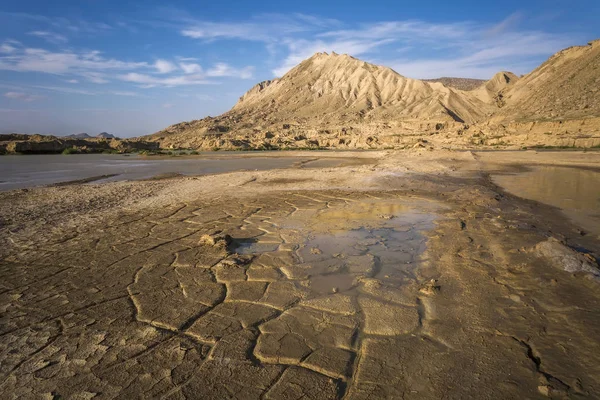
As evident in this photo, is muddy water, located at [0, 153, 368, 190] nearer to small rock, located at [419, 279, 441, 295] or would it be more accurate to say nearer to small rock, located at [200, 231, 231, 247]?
small rock, located at [200, 231, 231, 247]

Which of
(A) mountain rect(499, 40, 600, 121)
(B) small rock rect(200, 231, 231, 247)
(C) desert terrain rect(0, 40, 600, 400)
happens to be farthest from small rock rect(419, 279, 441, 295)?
(A) mountain rect(499, 40, 600, 121)

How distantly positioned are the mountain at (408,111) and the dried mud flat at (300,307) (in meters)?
23.8

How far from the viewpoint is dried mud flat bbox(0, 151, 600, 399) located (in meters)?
1.87

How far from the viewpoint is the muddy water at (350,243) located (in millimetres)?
3307

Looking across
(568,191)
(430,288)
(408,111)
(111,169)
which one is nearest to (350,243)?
(430,288)

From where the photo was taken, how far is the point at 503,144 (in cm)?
2506

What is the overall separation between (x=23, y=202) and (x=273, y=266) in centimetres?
682

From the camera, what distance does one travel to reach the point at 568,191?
Result: 8062 millimetres

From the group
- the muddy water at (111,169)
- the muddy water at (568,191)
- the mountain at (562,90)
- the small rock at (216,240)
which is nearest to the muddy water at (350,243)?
the small rock at (216,240)

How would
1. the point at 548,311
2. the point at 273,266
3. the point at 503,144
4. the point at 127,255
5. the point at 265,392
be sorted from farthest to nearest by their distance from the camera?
the point at 503,144
the point at 127,255
the point at 273,266
the point at 548,311
the point at 265,392

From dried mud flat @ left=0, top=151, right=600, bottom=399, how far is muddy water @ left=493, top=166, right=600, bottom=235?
1.81ft

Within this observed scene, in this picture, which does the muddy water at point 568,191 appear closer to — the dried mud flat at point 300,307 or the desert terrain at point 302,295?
the desert terrain at point 302,295

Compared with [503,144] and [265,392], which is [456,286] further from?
[503,144]

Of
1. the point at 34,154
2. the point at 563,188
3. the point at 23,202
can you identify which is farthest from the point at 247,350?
the point at 34,154
